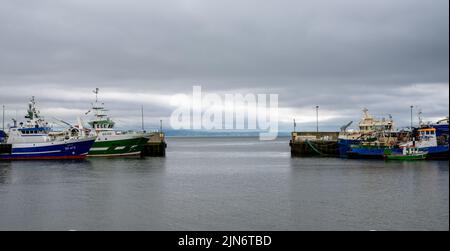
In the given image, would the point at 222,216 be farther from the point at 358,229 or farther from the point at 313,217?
the point at 358,229

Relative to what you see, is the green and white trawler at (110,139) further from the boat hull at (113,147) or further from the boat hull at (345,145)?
the boat hull at (345,145)

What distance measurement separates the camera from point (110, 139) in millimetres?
87500

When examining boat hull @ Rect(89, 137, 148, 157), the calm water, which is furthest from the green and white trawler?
the calm water

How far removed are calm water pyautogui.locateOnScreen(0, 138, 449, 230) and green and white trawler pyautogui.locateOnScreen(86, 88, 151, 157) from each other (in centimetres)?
3117

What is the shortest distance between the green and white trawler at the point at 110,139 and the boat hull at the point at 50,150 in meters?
4.09

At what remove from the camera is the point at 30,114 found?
85188 millimetres

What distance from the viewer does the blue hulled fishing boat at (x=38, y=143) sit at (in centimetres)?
8194

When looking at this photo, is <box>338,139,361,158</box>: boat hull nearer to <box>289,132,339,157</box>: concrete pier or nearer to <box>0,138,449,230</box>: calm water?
<box>289,132,339,157</box>: concrete pier

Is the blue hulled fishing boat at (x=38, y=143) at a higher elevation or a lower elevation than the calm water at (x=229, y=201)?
higher

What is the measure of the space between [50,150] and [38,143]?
Answer: 8.44ft

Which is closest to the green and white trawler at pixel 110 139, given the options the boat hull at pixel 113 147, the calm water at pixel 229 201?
the boat hull at pixel 113 147

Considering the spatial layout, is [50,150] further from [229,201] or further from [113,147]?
[229,201]

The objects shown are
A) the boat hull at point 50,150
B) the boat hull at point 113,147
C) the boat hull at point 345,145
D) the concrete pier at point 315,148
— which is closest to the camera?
the boat hull at point 50,150
